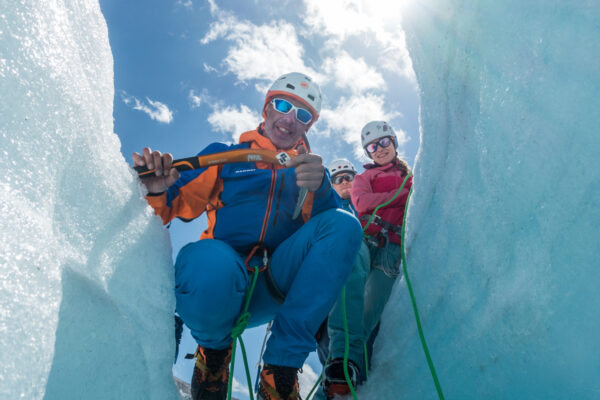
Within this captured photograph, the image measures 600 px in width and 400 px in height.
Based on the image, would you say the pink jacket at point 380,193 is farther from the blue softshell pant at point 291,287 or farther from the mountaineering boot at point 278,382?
the mountaineering boot at point 278,382

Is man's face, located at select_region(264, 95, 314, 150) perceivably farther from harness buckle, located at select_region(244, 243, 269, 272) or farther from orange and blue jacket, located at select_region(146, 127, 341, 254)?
harness buckle, located at select_region(244, 243, 269, 272)

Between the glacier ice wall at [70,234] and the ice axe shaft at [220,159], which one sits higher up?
the ice axe shaft at [220,159]

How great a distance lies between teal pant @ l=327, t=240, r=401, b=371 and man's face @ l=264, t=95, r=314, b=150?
35.4 inches


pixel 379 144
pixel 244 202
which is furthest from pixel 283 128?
pixel 379 144

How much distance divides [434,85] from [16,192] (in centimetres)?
163

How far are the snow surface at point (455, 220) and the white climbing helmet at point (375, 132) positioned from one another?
2.28 meters

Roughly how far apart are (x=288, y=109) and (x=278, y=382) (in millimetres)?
1807

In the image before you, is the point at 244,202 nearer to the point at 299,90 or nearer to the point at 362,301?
the point at 362,301

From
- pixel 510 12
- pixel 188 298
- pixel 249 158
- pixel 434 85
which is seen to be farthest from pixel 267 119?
pixel 510 12

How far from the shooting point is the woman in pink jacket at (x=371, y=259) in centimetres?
195

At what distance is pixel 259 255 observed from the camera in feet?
6.28

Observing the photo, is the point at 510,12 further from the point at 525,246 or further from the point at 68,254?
the point at 68,254

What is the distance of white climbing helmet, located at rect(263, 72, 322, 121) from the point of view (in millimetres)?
2773

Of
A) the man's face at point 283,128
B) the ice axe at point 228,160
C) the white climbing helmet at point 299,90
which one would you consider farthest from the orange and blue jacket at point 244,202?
the white climbing helmet at point 299,90
